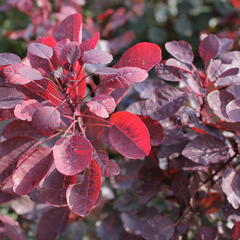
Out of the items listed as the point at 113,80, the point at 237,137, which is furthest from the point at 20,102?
the point at 237,137

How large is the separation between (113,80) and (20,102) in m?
0.20

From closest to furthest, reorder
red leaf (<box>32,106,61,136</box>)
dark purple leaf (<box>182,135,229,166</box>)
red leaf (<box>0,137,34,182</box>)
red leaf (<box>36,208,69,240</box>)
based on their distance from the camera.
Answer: red leaf (<box>32,106,61,136</box>) → red leaf (<box>0,137,34,182</box>) → dark purple leaf (<box>182,135,229,166</box>) → red leaf (<box>36,208,69,240</box>)

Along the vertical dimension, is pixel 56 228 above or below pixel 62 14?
below

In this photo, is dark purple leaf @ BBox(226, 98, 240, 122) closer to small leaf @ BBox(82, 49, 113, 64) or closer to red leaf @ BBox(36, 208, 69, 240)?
small leaf @ BBox(82, 49, 113, 64)

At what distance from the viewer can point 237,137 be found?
43.8 inches

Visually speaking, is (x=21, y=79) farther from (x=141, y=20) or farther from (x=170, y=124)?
(x=141, y=20)

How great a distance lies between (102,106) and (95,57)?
104 millimetres

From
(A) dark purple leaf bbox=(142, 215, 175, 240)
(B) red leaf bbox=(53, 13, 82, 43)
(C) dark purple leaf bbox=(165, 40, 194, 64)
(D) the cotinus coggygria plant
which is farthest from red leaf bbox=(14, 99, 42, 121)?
(A) dark purple leaf bbox=(142, 215, 175, 240)

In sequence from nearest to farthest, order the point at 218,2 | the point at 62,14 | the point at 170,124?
1. the point at 170,124
2. the point at 62,14
3. the point at 218,2

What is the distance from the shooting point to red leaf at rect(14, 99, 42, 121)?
32.1 inches

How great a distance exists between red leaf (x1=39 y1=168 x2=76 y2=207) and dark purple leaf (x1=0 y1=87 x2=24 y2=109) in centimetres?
19

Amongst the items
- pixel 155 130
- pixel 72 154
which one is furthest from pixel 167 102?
pixel 72 154

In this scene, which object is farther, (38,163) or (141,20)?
(141,20)

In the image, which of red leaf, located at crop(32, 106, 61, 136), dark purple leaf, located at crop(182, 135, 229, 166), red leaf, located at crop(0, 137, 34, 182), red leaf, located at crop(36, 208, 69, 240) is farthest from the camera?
red leaf, located at crop(36, 208, 69, 240)
